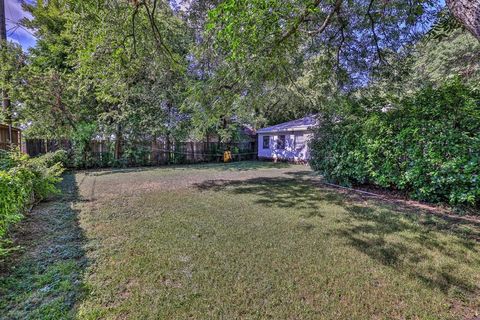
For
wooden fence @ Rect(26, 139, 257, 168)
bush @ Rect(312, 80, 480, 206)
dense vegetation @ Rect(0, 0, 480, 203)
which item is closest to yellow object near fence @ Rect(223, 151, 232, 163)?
wooden fence @ Rect(26, 139, 257, 168)

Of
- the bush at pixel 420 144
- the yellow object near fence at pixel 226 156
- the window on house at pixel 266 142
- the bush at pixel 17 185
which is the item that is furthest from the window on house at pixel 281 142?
the bush at pixel 17 185

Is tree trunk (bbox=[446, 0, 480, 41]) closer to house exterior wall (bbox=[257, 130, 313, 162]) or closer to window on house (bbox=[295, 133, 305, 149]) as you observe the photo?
house exterior wall (bbox=[257, 130, 313, 162])

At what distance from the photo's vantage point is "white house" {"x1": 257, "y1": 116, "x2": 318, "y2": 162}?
45.3 feet

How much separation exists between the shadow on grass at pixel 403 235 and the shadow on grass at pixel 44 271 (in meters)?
3.28

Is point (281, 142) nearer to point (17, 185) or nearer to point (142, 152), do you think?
point (142, 152)

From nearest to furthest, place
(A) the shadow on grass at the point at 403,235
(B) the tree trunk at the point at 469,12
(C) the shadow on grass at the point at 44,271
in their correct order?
(B) the tree trunk at the point at 469,12
(C) the shadow on grass at the point at 44,271
(A) the shadow on grass at the point at 403,235

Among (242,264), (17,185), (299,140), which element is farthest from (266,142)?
(17,185)

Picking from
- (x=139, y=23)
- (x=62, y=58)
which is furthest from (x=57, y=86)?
(x=139, y=23)

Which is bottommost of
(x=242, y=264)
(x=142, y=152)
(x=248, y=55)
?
(x=242, y=264)

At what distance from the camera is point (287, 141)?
594 inches

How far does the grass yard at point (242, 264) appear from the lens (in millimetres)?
2053

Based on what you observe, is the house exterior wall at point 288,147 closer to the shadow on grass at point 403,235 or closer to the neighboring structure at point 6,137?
the shadow on grass at point 403,235

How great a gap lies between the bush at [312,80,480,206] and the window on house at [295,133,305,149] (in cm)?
719

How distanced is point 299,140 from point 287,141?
1.02 m
